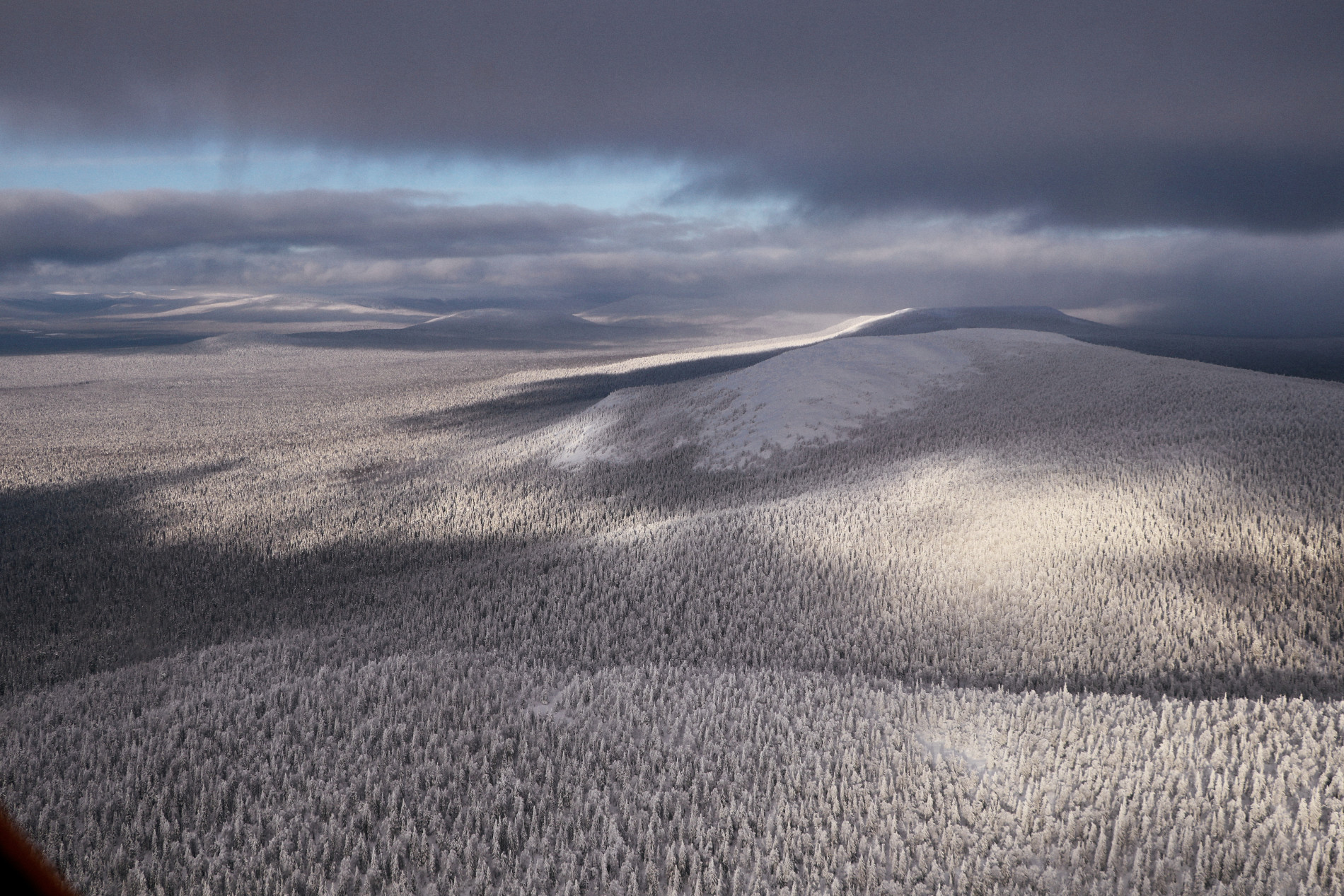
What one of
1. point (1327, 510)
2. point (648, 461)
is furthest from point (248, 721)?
point (648, 461)

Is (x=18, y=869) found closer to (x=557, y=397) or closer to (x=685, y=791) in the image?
(x=685, y=791)

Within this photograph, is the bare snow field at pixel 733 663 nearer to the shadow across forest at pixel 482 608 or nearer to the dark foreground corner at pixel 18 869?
the shadow across forest at pixel 482 608

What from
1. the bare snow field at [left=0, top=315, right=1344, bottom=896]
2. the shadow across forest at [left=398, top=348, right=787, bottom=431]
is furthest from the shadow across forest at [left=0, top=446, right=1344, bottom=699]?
the shadow across forest at [left=398, top=348, right=787, bottom=431]

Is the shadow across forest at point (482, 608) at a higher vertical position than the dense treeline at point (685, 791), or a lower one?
lower

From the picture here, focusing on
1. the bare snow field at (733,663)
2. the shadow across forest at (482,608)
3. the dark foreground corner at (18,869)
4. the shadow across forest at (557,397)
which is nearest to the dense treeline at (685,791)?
the bare snow field at (733,663)

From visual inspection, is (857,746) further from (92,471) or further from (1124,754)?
(92,471)

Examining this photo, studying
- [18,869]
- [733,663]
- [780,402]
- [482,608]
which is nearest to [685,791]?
[733,663]

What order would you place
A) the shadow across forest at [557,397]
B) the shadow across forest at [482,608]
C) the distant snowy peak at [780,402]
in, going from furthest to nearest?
1. the shadow across forest at [557,397]
2. the distant snowy peak at [780,402]
3. the shadow across forest at [482,608]

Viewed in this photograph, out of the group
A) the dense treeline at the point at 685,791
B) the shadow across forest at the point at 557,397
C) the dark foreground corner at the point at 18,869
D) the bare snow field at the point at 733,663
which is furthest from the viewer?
the shadow across forest at the point at 557,397
